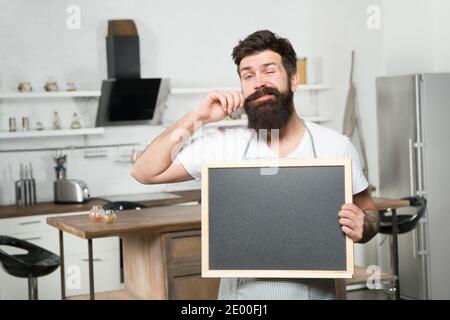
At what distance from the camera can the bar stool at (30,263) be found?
3.66m

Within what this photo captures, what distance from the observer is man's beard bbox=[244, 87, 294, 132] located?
154 cm

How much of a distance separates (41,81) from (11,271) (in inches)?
76.7

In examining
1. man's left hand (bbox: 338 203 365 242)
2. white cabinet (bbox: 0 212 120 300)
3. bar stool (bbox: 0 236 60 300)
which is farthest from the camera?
white cabinet (bbox: 0 212 120 300)

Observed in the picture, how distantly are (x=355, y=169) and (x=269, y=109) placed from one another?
0.30 m

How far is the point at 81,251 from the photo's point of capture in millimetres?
4871

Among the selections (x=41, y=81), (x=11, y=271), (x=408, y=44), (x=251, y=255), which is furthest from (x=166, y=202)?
(x=251, y=255)

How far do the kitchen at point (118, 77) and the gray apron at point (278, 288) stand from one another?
10.8 ft

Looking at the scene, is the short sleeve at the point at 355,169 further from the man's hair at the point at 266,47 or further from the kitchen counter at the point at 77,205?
the kitchen counter at the point at 77,205

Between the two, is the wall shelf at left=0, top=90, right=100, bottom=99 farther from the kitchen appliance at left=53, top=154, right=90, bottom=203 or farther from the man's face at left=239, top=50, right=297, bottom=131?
the man's face at left=239, top=50, right=297, bottom=131

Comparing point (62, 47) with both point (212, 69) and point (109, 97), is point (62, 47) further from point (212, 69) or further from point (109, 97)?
point (212, 69)

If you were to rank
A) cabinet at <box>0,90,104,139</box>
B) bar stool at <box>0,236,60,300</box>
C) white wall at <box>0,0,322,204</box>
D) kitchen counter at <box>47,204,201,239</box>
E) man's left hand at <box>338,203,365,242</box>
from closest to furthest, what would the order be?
man's left hand at <box>338,203,365,242</box> < kitchen counter at <box>47,204,201,239</box> < bar stool at <box>0,236,60,300</box> < cabinet at <box>0,90,104,139</box> < white wall at <box>0,0,322,204</box>

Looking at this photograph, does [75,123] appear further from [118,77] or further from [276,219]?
[276,219]

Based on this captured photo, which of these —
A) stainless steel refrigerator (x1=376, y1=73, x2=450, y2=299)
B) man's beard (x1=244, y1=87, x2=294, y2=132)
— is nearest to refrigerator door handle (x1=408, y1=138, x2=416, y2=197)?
stainless steel refrigerator (x1=376, y1=73, x2=450, y2=299)

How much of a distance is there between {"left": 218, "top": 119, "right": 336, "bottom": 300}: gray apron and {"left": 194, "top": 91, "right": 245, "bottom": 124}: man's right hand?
4.8 inches
